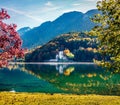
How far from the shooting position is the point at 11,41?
112 feet

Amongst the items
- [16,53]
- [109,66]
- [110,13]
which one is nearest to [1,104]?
[16,53]

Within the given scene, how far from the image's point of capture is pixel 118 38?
31.0 m

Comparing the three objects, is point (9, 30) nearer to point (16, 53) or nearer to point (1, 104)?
point (16, 53)

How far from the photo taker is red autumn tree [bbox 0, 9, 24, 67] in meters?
33.8

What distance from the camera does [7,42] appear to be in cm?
3397

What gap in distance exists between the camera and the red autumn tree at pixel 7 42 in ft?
111

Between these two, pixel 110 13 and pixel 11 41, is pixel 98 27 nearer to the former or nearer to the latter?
pixel 110 13

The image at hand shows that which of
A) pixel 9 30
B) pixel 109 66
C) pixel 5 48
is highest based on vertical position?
pixel 9 30

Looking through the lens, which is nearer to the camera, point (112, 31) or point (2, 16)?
point (112, 31)

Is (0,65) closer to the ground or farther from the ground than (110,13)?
closer to the ground

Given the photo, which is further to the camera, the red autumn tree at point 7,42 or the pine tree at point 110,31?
the red autumn tree at point 7,42

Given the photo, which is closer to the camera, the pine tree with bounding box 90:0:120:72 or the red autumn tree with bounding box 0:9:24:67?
the pine tree with bounding box 90:0:120:72

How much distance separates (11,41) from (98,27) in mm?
10098

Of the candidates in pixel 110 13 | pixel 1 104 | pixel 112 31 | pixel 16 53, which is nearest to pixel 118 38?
pixel 112 31
